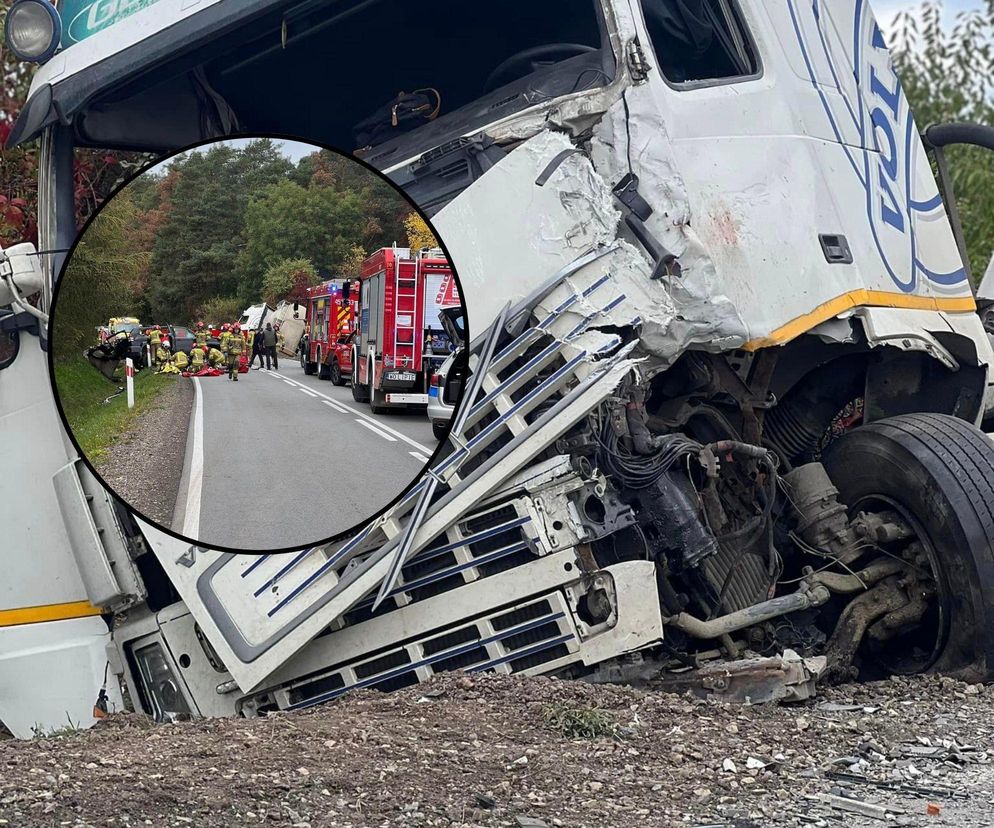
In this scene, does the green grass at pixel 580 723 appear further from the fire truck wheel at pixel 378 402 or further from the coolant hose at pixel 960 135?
the coolant hose at pixel 960 135

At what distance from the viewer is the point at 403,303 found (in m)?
3.89

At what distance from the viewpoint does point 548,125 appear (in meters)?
4.47

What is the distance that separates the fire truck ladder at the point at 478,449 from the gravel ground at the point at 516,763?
35 centimetres

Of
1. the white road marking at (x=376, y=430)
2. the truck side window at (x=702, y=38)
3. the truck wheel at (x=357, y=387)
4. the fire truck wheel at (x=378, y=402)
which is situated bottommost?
the white road marking at (x=376, y=430)

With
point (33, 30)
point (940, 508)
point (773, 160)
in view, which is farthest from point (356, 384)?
point (940, 508)

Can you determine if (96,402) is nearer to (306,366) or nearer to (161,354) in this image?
(161,354)

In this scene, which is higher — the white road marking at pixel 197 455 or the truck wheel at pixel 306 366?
the truck wheel at pixel 306 366

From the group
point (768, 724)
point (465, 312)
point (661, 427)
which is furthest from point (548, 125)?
point (768, 724)

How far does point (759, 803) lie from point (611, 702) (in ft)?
2.67

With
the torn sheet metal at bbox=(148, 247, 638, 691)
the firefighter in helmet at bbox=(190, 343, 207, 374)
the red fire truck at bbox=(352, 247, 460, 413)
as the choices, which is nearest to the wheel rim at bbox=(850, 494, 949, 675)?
the torn sheet metal at bbox=(148, 247, 638, 691)

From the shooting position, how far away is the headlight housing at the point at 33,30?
13.6ft

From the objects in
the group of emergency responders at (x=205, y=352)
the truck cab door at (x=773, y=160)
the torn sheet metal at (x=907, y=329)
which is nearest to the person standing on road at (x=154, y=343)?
the group of emergency responders at (x=205, y=352)

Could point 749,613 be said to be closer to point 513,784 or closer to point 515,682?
point 515,682

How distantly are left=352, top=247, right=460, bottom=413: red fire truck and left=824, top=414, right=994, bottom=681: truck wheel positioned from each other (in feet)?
Result: 5.85
